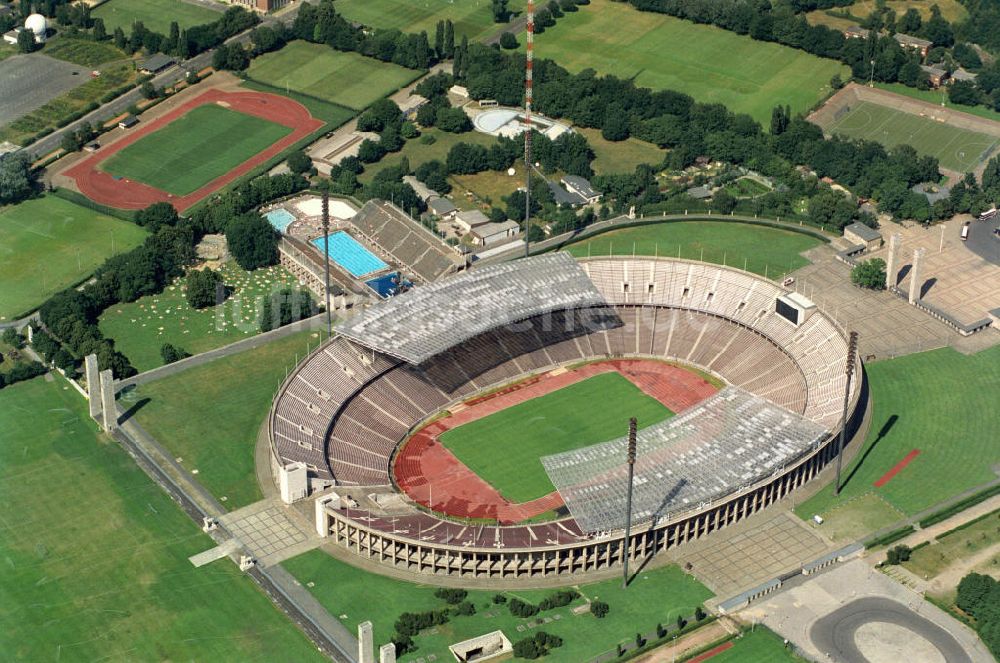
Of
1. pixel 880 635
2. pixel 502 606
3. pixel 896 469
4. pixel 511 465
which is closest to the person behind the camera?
pixel 880 635

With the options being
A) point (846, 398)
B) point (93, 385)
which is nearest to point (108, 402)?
point (93, 385)

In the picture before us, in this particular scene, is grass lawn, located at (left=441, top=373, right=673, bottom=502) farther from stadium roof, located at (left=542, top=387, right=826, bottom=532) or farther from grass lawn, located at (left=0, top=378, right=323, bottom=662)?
grass lawn, located at (left=0, top=378, right=323, bottom=662)

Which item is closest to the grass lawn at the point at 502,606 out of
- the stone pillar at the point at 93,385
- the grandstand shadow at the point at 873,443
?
the grandstand shadow at the point at 873,443

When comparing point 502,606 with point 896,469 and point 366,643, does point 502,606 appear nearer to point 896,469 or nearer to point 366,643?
point 366,643

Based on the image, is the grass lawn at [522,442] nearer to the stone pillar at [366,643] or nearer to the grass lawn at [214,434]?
the grass lawn at [214,434]

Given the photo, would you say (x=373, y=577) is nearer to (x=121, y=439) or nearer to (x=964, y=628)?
(x=121, y=439)

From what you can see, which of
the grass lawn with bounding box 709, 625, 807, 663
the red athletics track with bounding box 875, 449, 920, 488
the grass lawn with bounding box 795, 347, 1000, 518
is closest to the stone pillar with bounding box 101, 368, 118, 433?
the grass lawn with bounding box 709, 625, 807, 663

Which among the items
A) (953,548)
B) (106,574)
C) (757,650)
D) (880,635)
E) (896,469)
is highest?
(896,469)
